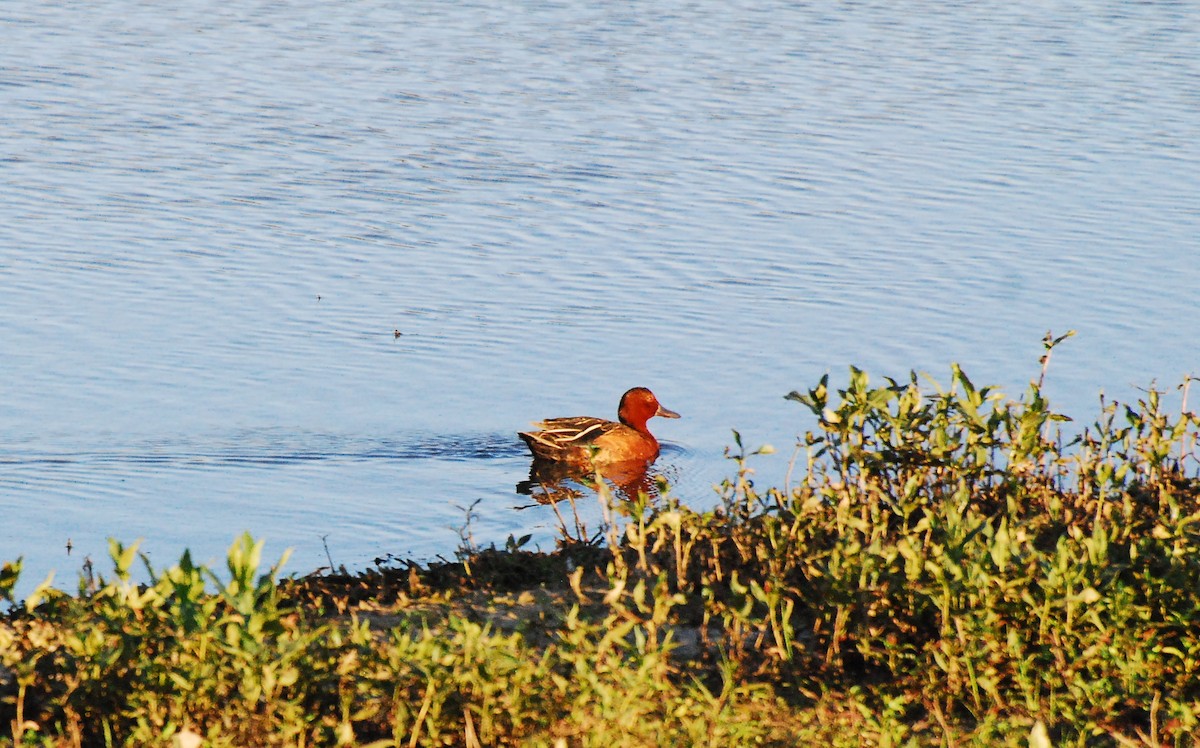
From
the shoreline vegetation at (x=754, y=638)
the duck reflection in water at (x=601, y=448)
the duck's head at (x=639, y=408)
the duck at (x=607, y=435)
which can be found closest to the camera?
the shoreline vegetation at (x=754, y=638)

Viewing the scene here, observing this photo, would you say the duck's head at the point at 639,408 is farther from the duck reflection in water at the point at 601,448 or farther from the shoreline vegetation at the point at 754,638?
the shoreline vegetation at the point at 754,638

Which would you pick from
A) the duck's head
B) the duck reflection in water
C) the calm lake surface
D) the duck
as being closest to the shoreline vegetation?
the calm lake surface

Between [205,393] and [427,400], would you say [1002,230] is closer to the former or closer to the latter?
[427,400]

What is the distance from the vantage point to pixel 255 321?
12477 millimetres

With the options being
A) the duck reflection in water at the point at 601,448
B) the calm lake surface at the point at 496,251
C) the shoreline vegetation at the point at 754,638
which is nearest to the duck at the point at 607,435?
the duck reflection in water at the point at 601,448

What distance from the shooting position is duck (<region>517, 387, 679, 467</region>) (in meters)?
10.6

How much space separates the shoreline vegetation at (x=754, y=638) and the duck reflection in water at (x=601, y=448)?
12.6ft

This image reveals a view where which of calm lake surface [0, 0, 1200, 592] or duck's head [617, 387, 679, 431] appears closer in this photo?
calm lake surface [0, 0, 1200, 592]

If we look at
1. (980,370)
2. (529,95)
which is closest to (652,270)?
(980,370)

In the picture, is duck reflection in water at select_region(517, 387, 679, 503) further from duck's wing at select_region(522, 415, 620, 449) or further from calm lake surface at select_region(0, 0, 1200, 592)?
calm lake surface at select_region(0, 0, 1200, 592)

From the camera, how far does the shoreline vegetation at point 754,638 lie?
471 centimetres

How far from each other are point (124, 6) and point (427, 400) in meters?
16.8

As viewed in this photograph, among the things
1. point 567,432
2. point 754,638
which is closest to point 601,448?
point 567,432

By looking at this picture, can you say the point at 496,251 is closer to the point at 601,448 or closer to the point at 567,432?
the point at 567,432
